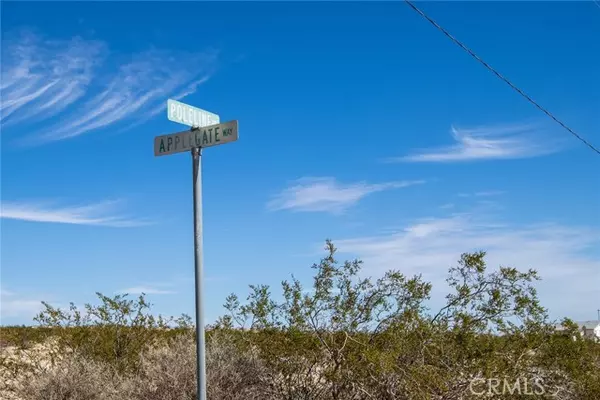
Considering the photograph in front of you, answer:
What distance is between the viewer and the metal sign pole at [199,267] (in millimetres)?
7230

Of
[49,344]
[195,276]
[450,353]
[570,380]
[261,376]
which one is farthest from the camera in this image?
[49,344]

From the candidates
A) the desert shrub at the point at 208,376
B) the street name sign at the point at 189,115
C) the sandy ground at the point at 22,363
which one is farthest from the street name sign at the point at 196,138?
the sandy ground at the point at 22,363

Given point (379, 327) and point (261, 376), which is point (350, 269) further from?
point (261, 376)

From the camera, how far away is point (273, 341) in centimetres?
1207

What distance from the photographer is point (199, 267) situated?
7.36 metres

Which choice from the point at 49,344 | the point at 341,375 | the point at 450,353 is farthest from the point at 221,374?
the point at 49,344

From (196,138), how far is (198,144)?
7cm

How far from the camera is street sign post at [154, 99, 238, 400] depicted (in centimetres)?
726

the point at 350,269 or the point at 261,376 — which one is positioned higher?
the point at 350,269

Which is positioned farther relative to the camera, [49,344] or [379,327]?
[49,344]

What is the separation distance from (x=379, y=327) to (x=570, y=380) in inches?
157

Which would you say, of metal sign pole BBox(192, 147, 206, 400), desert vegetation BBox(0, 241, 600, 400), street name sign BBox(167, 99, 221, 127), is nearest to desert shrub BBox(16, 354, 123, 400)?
desert vegetation BBox(0, 241, 600, 400)
